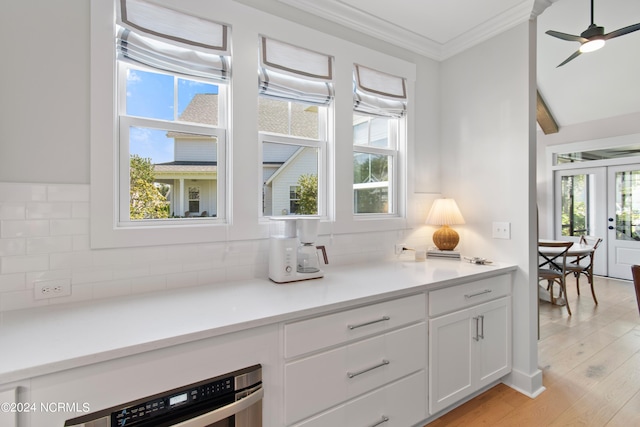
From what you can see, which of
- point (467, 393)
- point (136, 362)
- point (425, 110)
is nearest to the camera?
point (136, 362)

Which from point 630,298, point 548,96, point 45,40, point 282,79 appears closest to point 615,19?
point 548,96

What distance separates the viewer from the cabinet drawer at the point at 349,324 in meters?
1.37

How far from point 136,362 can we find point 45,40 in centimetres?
148

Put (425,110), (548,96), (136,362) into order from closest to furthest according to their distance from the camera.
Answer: (136,362), (425,110), (548,96)

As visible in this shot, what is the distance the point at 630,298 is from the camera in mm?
4336

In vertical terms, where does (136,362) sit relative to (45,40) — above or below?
below

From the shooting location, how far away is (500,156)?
7.93 ft

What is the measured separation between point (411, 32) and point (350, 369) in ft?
8.22

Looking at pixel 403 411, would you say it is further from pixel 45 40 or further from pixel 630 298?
pixel 630 298

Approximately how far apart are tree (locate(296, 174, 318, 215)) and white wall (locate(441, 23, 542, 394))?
4.19 feet

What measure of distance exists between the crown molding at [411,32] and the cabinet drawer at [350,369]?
211 centimetres

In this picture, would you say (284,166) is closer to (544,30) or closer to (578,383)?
(578,383)

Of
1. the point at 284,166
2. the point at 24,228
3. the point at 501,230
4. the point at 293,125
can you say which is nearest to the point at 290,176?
the point at 284,166

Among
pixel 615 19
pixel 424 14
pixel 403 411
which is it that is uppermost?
pixel 615 19
